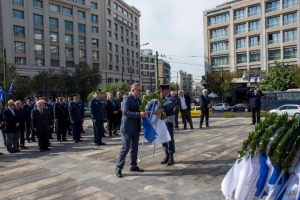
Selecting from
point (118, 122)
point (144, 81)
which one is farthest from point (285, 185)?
point (144, 81)

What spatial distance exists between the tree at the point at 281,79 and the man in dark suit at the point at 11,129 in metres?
39.3

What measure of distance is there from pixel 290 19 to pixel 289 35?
110 inches

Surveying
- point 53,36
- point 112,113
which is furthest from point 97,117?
point 53,36

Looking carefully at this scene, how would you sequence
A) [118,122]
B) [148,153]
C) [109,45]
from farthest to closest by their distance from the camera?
[109,45], [118,122], [148,153]

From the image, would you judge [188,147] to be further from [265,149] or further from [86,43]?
[86,43]

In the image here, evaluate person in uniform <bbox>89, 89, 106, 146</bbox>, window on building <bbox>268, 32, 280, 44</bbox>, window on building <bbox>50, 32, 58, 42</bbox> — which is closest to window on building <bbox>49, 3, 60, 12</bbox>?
window on building <bbox>50, 32, 58, 42</bbox>

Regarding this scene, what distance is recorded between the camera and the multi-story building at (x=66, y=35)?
48.3 meters

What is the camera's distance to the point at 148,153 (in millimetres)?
8023

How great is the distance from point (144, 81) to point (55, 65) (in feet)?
203

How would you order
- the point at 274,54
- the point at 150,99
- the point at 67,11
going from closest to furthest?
the point at 150,99 < the point at 274,54 < the point at 67,11

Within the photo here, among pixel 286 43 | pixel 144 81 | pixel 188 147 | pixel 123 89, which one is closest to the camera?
pixel 188 147

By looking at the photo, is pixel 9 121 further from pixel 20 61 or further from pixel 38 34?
pixel 38 34

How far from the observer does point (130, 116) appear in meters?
5.87

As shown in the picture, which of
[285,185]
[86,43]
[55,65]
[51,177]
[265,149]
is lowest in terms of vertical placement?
[51,177]
